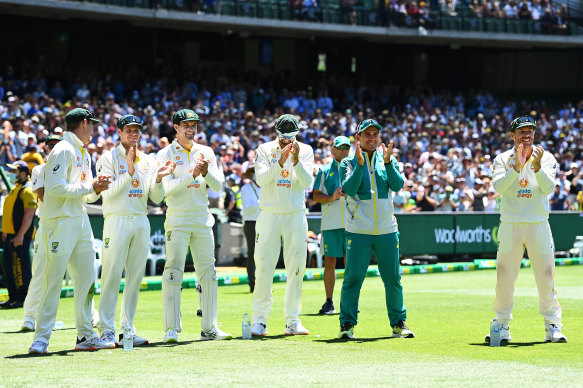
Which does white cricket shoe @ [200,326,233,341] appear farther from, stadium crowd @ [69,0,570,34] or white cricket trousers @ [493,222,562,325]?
stadium crowd @ [69,0,570,34]

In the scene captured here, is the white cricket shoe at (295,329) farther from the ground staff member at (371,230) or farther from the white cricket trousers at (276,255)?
the ground staff member at (371,230)

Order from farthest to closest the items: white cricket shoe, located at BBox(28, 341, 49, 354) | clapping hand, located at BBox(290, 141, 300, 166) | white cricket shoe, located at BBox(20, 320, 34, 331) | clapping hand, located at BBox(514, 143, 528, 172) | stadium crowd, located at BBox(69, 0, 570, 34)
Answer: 1. stadium crowd, located at BBox(69, 0, 570, 34)
2. white cricket shoe, located at BBox(20, 320, 34, 331)
3. clapping hand, located at BBox(290, 141, 300, 166)
4. clapping hand, located at BBox(514, 143, 528, 172)
5. white cricket shoe, located at BBox(28, 341, 49, 354)

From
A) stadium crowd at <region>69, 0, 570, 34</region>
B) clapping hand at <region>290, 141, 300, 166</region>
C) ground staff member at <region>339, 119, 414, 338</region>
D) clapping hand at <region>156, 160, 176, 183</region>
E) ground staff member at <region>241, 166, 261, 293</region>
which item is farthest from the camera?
stadium crowd at <region>69, 0, 570, 34</region>

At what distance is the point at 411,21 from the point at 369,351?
3272 cm

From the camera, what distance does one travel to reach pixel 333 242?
1348 centimetres

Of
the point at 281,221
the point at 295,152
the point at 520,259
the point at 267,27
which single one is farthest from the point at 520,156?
the point at 267,27

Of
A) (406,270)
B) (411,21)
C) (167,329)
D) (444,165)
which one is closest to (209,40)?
(411,21)

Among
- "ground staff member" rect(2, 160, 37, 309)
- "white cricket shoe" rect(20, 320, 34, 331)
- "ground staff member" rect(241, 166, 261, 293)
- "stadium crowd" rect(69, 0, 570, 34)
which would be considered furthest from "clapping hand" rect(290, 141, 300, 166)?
"stadium crowd" rect(69, 0, 570, 34)

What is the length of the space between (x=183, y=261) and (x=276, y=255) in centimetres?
107

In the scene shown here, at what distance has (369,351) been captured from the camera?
9242 mm

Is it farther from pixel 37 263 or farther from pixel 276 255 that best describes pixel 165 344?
pixel 276 255

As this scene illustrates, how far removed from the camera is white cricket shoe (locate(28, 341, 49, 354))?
30.1 ft

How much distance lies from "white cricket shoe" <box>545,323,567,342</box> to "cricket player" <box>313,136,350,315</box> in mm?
3733

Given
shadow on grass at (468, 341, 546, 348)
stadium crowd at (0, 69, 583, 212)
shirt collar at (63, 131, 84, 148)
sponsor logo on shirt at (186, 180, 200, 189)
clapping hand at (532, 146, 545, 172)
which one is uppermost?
stadium crowd at (0, 69, 583, 212)
